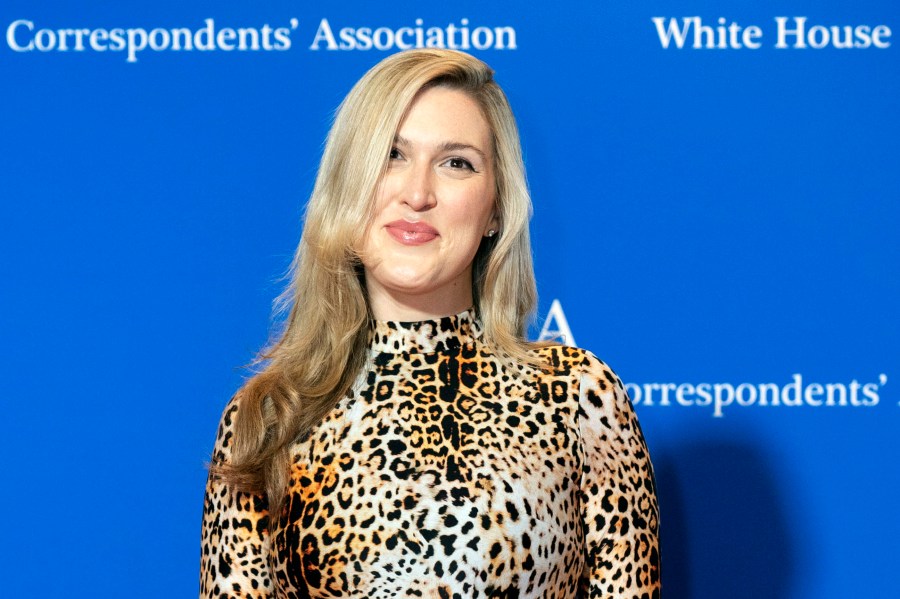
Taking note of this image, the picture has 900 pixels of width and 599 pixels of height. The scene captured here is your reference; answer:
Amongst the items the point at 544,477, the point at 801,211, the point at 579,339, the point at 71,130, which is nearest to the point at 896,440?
the point at 801,211

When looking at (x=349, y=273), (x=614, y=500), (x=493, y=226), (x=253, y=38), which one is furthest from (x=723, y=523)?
(x=253, y=38)

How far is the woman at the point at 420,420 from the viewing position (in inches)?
67.9

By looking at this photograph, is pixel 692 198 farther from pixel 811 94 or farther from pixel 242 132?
pixel 242 132

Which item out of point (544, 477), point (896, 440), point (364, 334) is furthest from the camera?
point (896, 440)

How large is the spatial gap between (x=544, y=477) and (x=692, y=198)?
0.99 metres

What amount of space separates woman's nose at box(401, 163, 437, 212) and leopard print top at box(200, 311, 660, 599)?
20 cm

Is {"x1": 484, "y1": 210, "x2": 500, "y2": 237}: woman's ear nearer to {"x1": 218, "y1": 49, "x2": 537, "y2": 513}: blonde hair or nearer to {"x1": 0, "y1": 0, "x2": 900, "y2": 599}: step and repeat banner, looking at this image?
{"x1": 218, "y1": 49, "x2": 537, "y2": 513}: blonde hair

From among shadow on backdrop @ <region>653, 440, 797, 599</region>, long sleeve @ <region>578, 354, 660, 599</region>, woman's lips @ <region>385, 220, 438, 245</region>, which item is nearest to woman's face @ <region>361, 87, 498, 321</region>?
woman's lips @ <region>385, 220, 438, 245</region>

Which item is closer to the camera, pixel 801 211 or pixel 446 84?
pixel 446 84

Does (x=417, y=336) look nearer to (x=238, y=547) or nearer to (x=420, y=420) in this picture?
(x=420, y=420)

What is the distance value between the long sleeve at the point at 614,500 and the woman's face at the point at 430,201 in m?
0.28

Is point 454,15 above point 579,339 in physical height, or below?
above

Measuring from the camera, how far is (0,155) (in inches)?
102

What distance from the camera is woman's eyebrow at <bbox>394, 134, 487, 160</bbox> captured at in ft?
5.85
